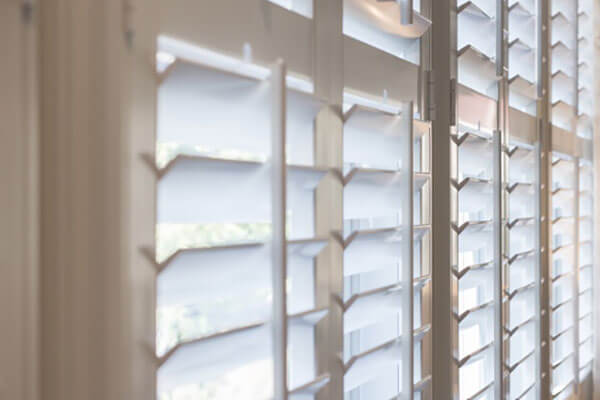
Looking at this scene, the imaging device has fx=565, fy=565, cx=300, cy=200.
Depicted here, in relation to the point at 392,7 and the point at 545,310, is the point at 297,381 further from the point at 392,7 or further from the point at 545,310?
the point at 545,310

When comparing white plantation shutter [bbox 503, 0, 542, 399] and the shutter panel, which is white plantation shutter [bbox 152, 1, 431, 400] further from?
white plantation shutter [bbox 503, 0, 542, 399]

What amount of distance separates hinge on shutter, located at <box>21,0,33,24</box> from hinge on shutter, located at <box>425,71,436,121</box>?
25.2 inches

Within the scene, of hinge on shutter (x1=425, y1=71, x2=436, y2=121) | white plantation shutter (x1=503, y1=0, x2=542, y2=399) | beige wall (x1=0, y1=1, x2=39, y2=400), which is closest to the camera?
beige wall (x1=0, y1=1, x2=39, y2=400)

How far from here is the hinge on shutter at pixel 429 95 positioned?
88 cm

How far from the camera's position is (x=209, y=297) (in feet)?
1.54

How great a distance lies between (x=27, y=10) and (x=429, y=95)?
65 cm

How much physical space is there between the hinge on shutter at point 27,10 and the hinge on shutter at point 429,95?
639 millimetres

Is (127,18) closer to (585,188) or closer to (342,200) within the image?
(342,200)

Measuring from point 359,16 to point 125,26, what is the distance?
0.38m

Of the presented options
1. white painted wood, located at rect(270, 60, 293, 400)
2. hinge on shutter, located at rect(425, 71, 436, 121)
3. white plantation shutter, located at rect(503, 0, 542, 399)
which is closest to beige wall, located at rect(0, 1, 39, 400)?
white painted wood, located at rect(270, 60, 293, 400)

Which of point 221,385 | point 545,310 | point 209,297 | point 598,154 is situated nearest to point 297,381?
point 221,385

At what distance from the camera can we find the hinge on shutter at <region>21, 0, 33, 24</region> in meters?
0.35

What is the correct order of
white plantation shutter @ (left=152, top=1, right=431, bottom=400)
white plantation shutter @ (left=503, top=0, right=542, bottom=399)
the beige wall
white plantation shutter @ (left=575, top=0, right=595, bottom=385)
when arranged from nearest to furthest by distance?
the beige wall < white plantation shutter @ (left=152, top=1, right=431, bottom=400) < white plantation shutter @ (left=503, top=0, right=542, bottom=399) < white plantation shutter @ (left=575, top=0, right=595, bottom=385)

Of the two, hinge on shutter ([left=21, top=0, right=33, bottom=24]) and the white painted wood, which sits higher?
hinge on shutter ([left=21, top=0, right=33, bottom=24])
